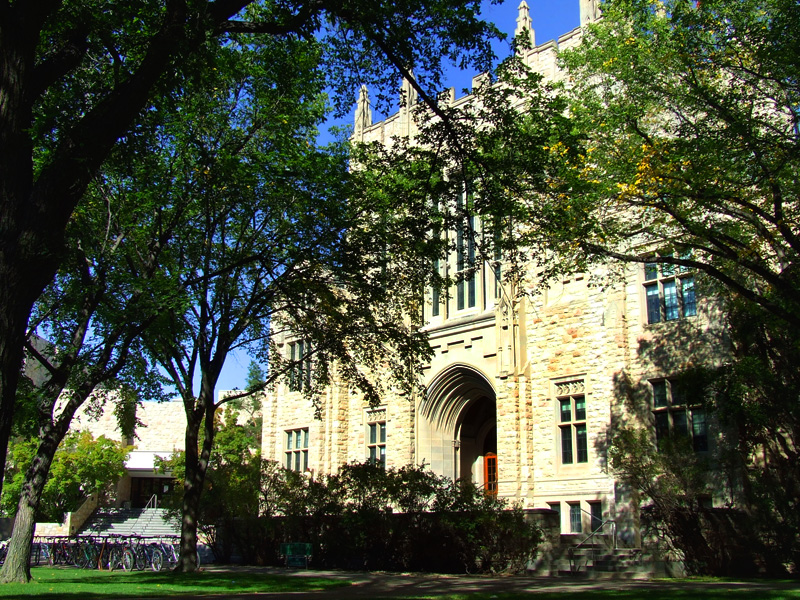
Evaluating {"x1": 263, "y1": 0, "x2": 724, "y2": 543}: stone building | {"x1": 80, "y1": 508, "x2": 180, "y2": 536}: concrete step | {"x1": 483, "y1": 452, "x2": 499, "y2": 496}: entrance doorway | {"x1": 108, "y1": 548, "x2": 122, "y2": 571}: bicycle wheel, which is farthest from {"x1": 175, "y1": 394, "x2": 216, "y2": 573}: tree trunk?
{"x1": 80, "y1": 508, "x2": 180, "y2": 536}: concrete step

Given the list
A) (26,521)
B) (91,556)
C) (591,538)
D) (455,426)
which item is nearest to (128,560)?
(91,556)

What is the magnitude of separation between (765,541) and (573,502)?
5.93m

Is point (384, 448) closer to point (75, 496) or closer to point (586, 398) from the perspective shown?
point (586, 398)

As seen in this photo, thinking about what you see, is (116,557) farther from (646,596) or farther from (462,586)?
(646,596)

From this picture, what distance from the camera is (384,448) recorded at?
28938 millimetres

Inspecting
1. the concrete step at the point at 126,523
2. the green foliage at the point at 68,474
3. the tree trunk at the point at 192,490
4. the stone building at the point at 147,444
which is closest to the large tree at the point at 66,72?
the tree trunk at the point at 192,490

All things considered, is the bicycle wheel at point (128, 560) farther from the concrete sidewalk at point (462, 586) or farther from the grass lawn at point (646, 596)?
the grass lawn at point (646, 596)

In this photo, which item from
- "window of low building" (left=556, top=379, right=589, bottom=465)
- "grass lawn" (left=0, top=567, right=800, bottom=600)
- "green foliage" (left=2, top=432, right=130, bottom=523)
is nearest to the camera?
"grass lawn" (left=0, top=567, right=800, bottom=600)

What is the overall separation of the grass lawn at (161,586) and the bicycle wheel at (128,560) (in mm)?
4335

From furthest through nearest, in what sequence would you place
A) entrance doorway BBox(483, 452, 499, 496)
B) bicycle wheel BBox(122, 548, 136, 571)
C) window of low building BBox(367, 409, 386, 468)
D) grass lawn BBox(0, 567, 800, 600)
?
1. window of low building BBox(367, 409, 386, 468)
2. entrance doorway BBox(483, 452, 499, 496)
3. bicycle wheel BBox(122, 548, 136, 571)
4. grass lawn BBox(0, 567, 800, 600)

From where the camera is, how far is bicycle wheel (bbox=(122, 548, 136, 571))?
20.1 metres

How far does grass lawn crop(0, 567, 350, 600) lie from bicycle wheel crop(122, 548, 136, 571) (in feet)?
14.2

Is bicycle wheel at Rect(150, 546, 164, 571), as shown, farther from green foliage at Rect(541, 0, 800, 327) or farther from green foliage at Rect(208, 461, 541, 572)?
green foliage at Rect(541, 0, 800, 327)

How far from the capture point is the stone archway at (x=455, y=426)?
89.1 feet
